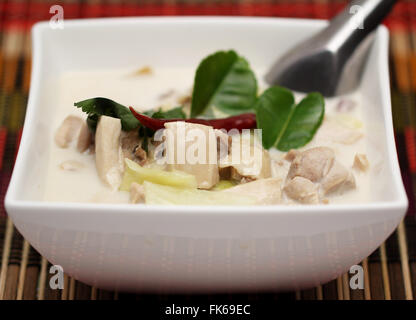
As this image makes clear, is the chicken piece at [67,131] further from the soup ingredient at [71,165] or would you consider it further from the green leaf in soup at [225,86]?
the green leaf in soup at [225,86]

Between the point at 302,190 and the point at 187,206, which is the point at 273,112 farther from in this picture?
the point at 187,206

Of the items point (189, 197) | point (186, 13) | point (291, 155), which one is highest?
point (186, 13)

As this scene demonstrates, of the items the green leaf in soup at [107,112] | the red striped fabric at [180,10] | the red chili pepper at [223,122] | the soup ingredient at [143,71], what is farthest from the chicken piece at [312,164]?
the red striped fabric at [180,10]

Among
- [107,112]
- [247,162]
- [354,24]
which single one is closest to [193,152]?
[247,162]

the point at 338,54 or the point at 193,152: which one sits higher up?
the point at 338,54

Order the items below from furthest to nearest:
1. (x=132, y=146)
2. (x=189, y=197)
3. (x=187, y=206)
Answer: (x=132, y=146)
(x=189, y=197)
(x=187, y=206)
